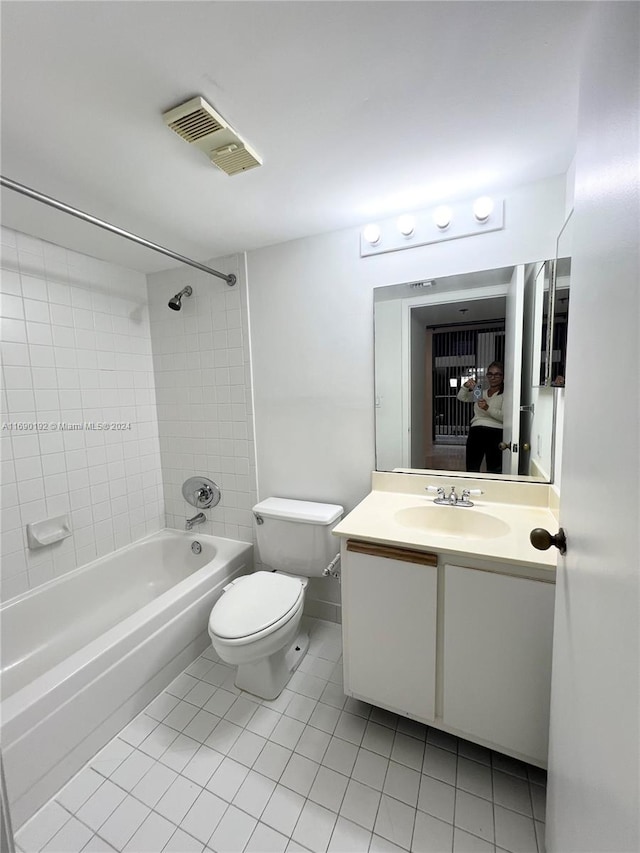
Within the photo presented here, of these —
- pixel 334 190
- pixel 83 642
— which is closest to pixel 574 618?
pixel 334 190

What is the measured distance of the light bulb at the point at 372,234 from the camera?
1660 mm

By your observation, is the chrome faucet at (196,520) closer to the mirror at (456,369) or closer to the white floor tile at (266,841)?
the mirror at (456,369)

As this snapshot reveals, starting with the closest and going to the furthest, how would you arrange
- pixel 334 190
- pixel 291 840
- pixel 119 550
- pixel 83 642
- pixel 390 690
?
pixel 291 840, pixel 390 690, pixel 334 190, pixel 83 642, pixel 119 550

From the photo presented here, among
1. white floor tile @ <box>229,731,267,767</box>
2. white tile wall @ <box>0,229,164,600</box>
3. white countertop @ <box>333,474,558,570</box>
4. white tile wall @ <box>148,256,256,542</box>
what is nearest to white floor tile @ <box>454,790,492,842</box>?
white floor tile @ <box>229,731,267,767</box>

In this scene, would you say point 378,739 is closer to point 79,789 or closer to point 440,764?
point 440,764

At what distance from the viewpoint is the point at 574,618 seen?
0.74 metres

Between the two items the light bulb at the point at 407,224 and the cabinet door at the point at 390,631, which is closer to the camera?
the cabinet door at the point at 390,631

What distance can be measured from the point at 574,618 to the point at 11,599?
2253mm

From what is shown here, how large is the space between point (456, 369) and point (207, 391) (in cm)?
147

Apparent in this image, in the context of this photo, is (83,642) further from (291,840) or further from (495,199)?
(495,199)

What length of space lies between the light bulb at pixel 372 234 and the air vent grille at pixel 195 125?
827mm

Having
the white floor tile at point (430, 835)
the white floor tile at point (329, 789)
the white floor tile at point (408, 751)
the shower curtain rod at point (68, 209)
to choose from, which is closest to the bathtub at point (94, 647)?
the white floor tile at point (329, 789)

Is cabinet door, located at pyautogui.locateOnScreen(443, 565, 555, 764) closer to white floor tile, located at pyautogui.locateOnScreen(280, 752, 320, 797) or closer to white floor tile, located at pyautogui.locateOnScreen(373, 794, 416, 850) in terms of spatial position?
white floor tile, located at pyautogui.locateOnScreen(373, 794, 416, 850)

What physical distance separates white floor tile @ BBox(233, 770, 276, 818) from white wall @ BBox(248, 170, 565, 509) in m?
1.12
